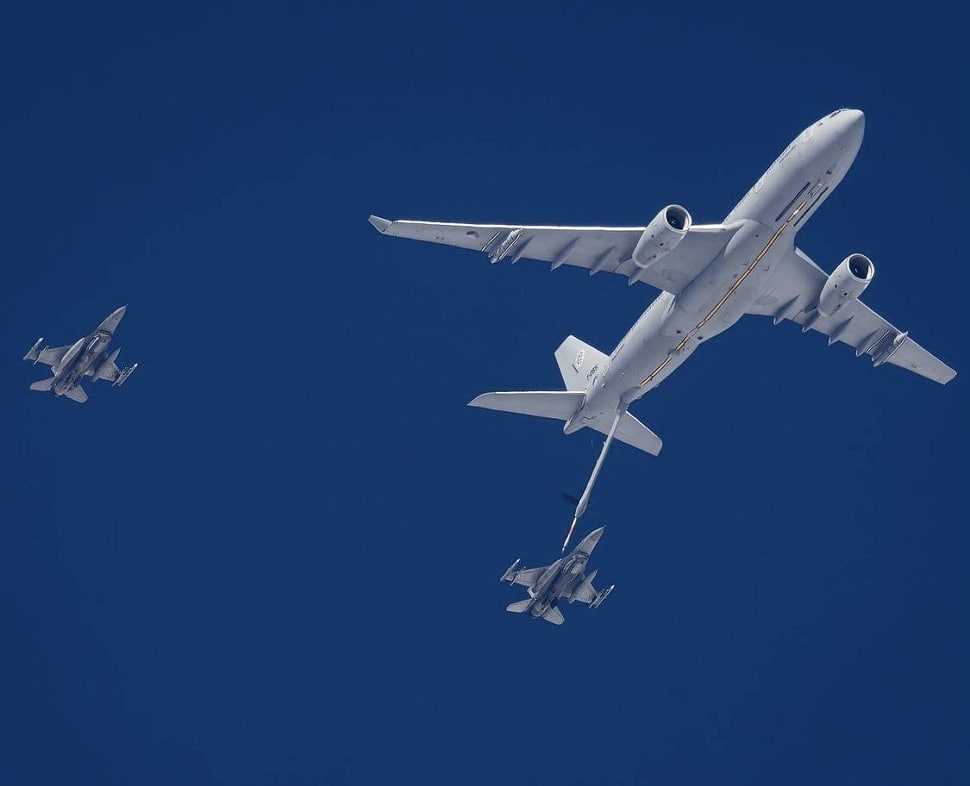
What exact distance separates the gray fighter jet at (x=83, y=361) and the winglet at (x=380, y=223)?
850 inches

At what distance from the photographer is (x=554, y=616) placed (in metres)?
66.0

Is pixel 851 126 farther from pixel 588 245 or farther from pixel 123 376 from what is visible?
pixel 123 376

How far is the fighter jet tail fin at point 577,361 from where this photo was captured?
210 ft

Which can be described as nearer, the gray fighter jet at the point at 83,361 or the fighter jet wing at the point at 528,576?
the fighter jet wing at the point at 528,576

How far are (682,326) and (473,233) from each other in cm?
869

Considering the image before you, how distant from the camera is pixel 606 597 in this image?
6550 cm

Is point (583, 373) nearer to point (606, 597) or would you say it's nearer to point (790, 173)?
point (606, 597)

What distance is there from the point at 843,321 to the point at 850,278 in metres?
4.99

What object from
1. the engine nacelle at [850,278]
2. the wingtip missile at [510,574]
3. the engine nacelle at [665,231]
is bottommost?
the wingtip missile at [510,574]

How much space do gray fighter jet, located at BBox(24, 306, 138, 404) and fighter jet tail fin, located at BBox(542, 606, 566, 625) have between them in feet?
72.9

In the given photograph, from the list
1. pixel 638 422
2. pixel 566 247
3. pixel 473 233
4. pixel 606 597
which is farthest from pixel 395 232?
pixel 606 597

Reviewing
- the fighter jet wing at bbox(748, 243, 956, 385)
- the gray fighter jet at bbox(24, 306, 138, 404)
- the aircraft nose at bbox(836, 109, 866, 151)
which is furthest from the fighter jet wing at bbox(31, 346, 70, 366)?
the aircraft nose at bbox(836, 109, 866, 151)

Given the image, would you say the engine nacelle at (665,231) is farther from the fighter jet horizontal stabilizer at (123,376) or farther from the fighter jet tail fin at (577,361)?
the fighter jet horizontal stabilizer at (123,376)

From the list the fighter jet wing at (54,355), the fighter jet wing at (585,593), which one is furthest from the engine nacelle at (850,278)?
the fighter jet wing at (54,355)
